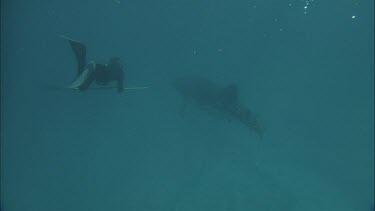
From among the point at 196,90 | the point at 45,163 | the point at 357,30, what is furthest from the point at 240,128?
the point at 45,163

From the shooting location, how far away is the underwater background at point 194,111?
56.2 ft

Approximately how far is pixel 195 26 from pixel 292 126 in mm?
7142

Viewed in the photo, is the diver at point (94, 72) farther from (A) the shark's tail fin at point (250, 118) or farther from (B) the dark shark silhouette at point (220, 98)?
(A) the shark's tail fin at point (250, 118)

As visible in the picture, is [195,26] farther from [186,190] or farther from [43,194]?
[43,194]

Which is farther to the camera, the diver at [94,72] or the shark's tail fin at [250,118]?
the shark's tail fin at [250,118]

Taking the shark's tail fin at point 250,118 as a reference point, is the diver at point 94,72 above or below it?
above

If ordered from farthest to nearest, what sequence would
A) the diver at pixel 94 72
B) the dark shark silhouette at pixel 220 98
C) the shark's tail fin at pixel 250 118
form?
the shark's tail fin at pixel 250 118
the dark shark silhouette at pixel 220 98
the diver at pixel 94 72

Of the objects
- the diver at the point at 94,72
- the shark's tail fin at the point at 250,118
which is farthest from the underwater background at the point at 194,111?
the diver at the point at 94,72

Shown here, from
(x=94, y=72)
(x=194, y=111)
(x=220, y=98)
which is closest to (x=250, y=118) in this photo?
(x=220, y=98)

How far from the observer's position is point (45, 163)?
1761cm

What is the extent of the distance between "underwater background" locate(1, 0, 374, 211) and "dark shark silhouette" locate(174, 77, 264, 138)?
1165 mm

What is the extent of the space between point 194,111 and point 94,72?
9.96 meters

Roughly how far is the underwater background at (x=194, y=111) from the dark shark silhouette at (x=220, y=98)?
1.17m

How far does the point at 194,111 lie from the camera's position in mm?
17516
